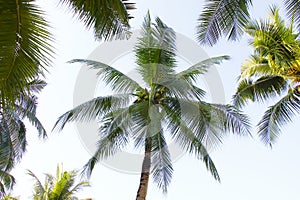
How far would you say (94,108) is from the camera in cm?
1141

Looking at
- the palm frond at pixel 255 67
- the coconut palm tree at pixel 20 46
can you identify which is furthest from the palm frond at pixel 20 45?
the palm frond at pixel 255 67

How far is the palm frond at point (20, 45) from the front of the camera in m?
3.69

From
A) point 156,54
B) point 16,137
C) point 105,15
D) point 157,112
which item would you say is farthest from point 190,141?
point 16,137

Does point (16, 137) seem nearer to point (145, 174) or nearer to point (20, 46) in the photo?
point (145, 174)

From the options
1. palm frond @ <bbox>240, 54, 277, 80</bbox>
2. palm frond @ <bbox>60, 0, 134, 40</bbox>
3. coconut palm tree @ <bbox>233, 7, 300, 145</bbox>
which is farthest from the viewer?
palm frond @ <bbox>240, 54, 277, 80</bbox>

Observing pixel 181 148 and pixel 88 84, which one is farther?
pixel 88 84

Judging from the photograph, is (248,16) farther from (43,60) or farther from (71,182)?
(71,182)

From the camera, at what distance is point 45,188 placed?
19531mm

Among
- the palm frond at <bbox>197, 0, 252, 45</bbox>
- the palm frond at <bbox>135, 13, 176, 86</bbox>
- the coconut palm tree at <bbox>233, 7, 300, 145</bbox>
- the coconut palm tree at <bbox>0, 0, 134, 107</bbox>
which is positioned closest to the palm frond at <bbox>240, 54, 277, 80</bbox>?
the coconut palm tree at <bbox>233, 7, 300, 145</bbox>

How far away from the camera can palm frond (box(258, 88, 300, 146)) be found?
37.2 feet

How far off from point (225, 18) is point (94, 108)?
5.97 metres

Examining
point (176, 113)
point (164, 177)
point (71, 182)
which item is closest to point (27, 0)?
point (176, 113)

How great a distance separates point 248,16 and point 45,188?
1624cm

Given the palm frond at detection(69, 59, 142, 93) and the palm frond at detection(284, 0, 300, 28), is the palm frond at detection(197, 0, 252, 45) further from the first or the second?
the palm frond at detection(69, 59, 142, 93)
